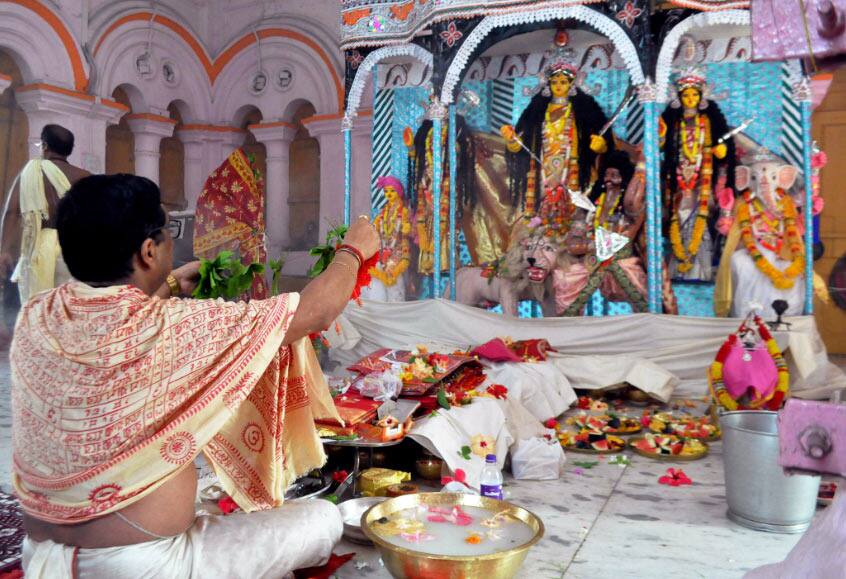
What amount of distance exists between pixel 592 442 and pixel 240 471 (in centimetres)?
302

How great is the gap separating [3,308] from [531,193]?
6620 mm

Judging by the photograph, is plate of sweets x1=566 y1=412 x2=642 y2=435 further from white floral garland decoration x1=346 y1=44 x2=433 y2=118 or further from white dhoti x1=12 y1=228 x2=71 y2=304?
white floral garland decoration x1=346 y1=44 x2=433 y2=118

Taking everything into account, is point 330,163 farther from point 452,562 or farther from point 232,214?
point 452,562

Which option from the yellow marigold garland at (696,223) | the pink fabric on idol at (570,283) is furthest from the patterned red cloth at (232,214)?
the yellow marigold garland at (696,223)

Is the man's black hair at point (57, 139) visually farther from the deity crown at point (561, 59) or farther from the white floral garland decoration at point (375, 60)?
the deity crown at point (561, 59)

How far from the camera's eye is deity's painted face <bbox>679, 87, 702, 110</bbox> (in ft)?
25.2

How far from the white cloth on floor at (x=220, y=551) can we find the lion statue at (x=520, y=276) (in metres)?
6.03

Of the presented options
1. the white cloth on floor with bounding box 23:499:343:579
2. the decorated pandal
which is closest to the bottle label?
the decorated pandal

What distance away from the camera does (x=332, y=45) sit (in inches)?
427

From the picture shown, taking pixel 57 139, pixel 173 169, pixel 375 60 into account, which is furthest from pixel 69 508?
pixel 173 169

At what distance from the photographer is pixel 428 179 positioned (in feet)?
29.2

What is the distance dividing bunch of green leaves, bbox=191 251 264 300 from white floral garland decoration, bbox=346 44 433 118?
21.2 ft

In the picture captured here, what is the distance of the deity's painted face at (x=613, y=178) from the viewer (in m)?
8.21

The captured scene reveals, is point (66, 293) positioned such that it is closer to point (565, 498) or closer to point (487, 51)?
point (565, 498)
